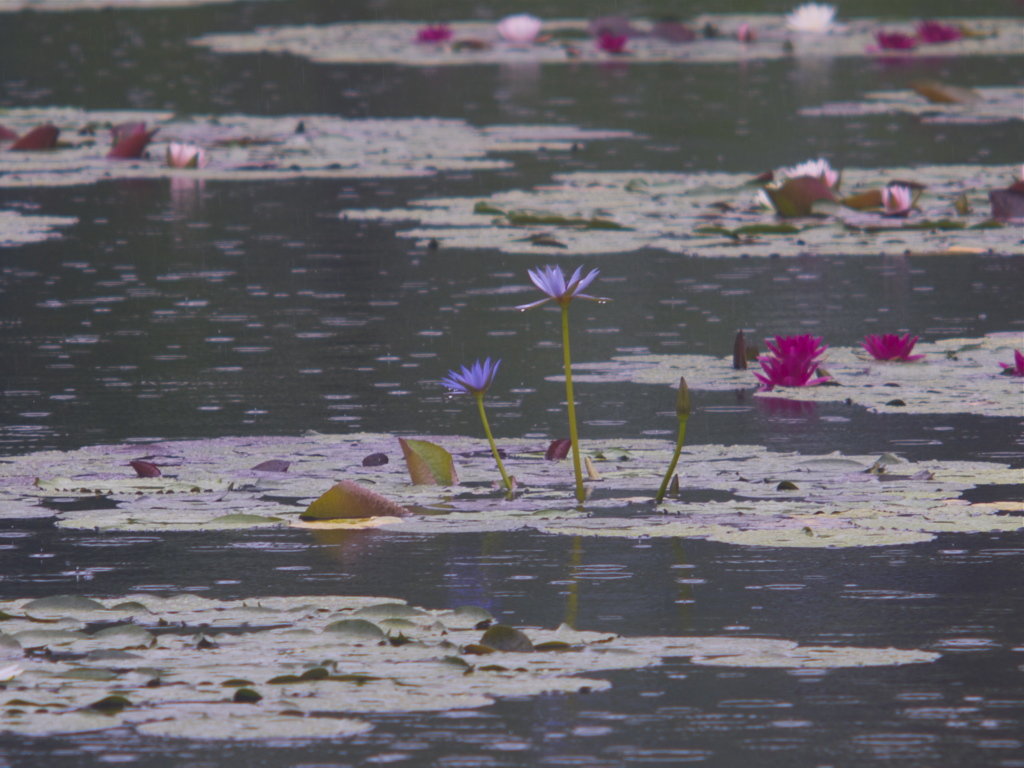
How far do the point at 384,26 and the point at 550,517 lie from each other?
2155 centimetres

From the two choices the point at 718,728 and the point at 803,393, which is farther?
the point at 803,393

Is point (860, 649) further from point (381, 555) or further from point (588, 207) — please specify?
point (588, 207)

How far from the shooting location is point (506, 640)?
2.92 m

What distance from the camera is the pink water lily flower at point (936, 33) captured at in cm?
2009

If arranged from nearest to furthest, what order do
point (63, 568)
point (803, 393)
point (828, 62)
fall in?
point (63, 568)
point (803, 393)
point (828, 62)

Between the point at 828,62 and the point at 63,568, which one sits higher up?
the point at 828,62

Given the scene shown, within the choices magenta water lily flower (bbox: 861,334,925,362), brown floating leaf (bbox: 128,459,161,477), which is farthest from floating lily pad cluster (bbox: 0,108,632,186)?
brown floating leaf (bbox: 128,459,161,477)

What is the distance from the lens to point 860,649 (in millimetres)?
2953

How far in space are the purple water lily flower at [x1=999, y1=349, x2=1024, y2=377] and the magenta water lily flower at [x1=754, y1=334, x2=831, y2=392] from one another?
0.53 m

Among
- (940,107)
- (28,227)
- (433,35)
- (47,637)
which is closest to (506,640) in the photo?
(47,637)

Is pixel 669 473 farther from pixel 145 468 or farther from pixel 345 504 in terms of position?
pixel 145 468

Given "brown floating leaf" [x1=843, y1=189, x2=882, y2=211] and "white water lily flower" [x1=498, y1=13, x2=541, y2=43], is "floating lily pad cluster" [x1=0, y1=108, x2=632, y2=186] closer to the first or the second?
"brown floating leaf" [x1=843, y1=189, x2=882, y2=211]

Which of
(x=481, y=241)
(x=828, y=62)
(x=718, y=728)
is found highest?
(x=828, y=62)

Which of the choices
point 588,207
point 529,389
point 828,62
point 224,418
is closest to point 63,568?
point 224,418
